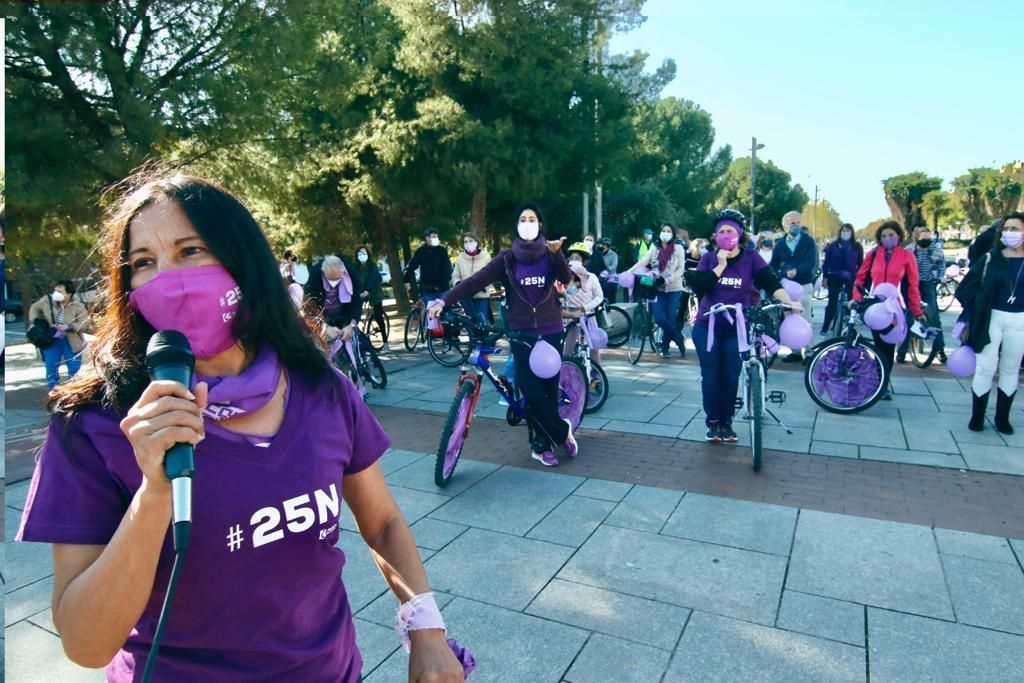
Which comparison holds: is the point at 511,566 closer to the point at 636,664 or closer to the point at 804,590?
the point at 636,664

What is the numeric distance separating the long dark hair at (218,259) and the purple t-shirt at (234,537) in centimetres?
12

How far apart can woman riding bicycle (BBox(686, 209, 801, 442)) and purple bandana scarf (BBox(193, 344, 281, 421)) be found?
4.74 meters

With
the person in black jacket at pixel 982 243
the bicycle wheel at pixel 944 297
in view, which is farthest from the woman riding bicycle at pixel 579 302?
the bicycle wheel at pixel 944 297

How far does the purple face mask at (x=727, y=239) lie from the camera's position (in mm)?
5484

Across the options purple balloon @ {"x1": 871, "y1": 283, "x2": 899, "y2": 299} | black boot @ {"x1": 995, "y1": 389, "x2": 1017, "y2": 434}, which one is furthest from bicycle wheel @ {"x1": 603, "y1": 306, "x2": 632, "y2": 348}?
black boot @ {"x1": 995, "y1": 389, "x2": 1017, "y2": 434}

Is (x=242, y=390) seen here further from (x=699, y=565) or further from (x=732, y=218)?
(x=732, y=218)

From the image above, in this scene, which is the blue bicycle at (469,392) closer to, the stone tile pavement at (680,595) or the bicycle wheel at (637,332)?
the stone tile pavement at (680,595)

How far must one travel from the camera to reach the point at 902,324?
665 cm

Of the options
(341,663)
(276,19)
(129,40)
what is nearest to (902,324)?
(341,663)

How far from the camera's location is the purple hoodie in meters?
5.32

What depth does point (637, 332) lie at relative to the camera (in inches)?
440

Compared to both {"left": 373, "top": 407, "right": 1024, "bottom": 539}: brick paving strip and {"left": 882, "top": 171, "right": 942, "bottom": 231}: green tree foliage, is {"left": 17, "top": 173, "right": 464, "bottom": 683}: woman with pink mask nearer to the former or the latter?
{"left": 373, "top": 407, "right": 1024, "bottom": 539}: brick paving strip

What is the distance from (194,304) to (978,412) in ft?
22.5

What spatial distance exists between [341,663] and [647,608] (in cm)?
222
